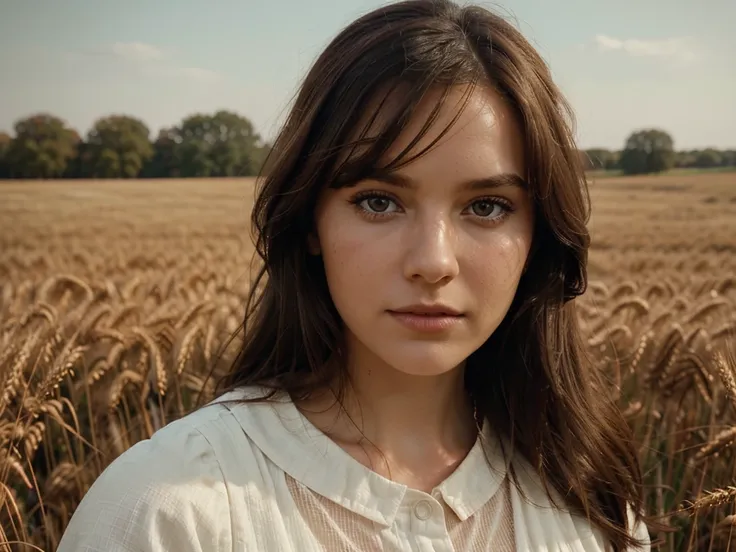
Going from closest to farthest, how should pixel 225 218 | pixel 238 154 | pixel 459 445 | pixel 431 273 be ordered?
pixel 431 273 < pixel 459 445 < pixel 238 154 < pixel 225 218

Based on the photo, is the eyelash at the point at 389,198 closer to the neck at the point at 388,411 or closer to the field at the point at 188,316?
the neck at the point at 388,411

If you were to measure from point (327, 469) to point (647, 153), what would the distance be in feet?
6.67

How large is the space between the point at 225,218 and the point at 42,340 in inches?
52.0

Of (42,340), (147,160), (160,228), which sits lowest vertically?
(42,340)

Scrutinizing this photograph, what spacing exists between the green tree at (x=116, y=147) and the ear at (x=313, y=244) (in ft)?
5.71

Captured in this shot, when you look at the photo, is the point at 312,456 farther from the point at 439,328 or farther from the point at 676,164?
the point at 676,164

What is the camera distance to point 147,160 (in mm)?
2828

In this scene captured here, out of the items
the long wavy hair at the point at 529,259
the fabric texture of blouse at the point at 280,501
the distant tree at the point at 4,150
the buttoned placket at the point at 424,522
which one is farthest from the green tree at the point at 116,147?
the buttoned placket at the point at 424,522

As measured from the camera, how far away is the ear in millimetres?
1206

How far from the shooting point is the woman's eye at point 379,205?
1.08 m

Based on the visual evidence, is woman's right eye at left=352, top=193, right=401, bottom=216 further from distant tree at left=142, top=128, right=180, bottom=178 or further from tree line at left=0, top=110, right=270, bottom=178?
distant tree at left=142, top=128, right=180, bottom=178

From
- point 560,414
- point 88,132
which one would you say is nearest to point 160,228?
point 88,132

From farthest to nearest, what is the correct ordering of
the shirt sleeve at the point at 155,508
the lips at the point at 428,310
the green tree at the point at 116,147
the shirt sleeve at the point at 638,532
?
the green tree at the point at 116,147, the shirt sleeve at the point at 638,532, the lips at the point at 428,310, the shirt sleeve at the point at 155,508

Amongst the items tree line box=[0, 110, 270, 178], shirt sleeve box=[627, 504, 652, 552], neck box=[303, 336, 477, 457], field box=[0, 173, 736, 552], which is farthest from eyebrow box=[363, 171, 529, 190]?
tree line box=[0, 110, 270, 178]
